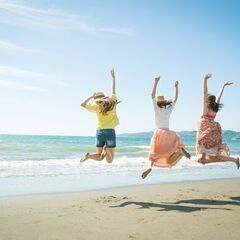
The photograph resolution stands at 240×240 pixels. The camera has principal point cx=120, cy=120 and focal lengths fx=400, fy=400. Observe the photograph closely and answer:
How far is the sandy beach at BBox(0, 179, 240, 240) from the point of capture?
566cm

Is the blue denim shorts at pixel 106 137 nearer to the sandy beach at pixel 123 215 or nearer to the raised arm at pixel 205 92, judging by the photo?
the sandy beach at pixel 123 215

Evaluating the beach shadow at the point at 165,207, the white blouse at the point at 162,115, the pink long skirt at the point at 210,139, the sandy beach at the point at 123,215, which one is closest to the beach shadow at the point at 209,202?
the sandy beach at the point at 123,215

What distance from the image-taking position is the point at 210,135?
9039 mm

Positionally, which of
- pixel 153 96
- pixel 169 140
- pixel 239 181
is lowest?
pixel 239 181

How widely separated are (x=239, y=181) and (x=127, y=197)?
205 inches

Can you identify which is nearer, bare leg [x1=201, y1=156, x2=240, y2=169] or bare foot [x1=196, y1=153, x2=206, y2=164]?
bare foot [x1=196, y1=153, x2=206, y2=164]

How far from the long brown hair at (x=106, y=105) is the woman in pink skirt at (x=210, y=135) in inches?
81.9

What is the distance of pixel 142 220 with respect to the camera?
645 cm

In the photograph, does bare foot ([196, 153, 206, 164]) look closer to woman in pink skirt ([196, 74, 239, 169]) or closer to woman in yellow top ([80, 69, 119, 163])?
woman in pink skirt ([196, 74, 239, 169])

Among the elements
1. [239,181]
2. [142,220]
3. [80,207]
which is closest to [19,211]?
[80,207]

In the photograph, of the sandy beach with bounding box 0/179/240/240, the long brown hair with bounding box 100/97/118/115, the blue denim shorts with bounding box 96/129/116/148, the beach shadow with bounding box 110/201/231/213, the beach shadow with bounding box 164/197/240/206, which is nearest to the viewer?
the sandy beach with bounding box 0/179/240/240

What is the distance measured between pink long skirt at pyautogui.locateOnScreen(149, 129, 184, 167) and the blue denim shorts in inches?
39.1

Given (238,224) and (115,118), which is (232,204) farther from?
(115,118)

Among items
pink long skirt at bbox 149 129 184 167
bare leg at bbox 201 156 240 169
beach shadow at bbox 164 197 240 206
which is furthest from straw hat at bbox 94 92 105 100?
beach shadow at bbox 164 197 240 206
